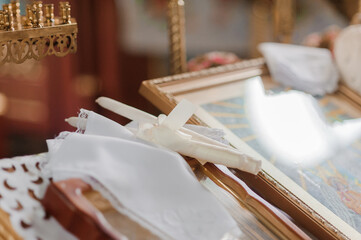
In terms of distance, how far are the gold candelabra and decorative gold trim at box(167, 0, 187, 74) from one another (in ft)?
1.61

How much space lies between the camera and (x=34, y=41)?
0.99m

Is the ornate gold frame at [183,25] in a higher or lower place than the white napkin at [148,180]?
higher

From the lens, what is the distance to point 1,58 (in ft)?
3.10

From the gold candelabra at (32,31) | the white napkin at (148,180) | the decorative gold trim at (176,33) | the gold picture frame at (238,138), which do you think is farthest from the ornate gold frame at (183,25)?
the white napkin at (148,180)

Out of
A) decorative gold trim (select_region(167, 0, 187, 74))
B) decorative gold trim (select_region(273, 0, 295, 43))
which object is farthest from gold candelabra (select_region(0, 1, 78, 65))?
decorative gold trim (select_region(273, 0, 295, 43))

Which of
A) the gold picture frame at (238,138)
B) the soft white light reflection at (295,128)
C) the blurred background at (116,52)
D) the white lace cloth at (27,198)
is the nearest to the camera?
the white lace cloth at (27,198)

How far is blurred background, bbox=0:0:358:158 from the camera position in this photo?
63.9 inches

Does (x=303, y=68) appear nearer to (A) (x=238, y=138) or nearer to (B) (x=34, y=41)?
(A) (x=238, y=138)

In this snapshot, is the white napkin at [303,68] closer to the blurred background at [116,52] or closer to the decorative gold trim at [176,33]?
the decorative gold trim at [176,33]

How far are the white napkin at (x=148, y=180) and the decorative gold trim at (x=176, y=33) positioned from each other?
0.71 metres

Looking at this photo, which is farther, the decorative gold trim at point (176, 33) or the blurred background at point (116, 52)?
the blurred background at point (116, 52)

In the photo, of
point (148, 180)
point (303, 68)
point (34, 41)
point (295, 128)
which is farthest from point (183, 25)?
point (148, 180)

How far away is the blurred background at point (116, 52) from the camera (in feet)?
5.32

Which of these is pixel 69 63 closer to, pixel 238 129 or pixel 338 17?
pixel 238 129
